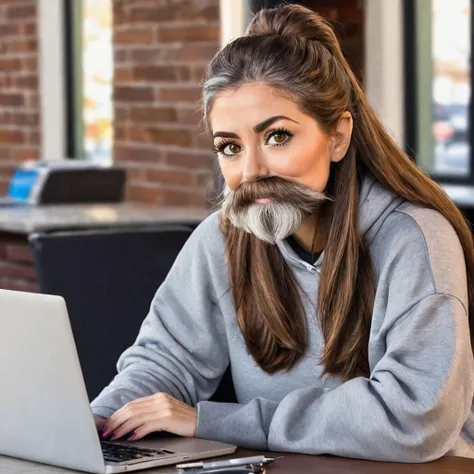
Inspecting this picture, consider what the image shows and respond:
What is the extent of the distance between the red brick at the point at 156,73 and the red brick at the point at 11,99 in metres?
1.33

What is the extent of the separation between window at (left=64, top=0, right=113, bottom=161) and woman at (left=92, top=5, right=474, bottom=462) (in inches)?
144

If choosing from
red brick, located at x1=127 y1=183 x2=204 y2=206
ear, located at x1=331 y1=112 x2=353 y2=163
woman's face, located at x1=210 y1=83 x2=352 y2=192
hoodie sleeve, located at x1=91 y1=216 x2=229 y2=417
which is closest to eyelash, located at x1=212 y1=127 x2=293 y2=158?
woman's face, located at x1=210 y1=83 x2=352 y2=192

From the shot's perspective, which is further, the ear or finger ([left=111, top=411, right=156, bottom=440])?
the ear

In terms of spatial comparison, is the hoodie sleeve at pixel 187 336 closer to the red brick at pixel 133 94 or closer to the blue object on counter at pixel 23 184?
the blue object on counter at pixel 23 184

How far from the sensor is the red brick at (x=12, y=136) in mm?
6406

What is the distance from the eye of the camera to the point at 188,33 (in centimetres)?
487

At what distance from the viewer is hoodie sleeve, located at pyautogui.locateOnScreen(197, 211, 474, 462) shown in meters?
1.77

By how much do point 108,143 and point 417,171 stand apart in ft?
13.4

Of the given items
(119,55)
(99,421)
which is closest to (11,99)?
(119,55)

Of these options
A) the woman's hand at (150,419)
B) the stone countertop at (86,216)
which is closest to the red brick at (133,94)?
the stone countertop at (86,216)

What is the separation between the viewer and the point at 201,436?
74.1 inches

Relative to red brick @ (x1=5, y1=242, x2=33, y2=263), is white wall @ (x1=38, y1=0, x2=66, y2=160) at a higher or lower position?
higher

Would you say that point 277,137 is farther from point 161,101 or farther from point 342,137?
point 161,101

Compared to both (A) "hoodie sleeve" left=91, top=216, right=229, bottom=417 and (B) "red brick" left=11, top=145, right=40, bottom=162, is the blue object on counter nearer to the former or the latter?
(B) "red brick" left=11, top=145, right=40, bottom=162
